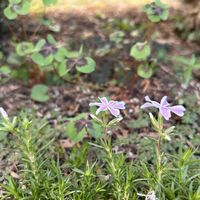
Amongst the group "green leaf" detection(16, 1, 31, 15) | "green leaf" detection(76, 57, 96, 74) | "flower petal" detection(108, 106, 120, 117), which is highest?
"green leaf" detection(16, 1, 31, 15)

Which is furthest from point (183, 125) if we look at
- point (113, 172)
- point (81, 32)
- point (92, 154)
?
point (81, 32)

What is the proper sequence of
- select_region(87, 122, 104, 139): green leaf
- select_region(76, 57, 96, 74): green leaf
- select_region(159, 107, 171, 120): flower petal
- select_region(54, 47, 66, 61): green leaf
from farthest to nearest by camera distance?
select_region(54, 47, 66, 61): green leaf < select_region(76, 57, 96, 74): green leaf < select_region(87, 122, 104, 139): green leaf < select_region(159, 107, 171, 120): flower petal

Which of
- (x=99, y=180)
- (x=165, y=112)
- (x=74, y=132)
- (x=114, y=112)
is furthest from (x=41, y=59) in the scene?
(x=165, y=112)

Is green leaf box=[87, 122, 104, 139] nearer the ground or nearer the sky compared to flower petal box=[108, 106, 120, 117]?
nearer the ground

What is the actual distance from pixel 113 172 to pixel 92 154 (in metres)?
0.50

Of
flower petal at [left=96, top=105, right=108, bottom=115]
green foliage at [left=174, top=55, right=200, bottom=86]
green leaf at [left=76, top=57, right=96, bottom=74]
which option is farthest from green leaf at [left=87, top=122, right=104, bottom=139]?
green foliage at [left=174, top=55, right=200, bottom=86]

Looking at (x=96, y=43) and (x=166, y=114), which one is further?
(x=96, y=43)

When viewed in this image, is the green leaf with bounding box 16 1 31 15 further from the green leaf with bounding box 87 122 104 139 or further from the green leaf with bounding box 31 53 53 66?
the green leaf with bounding box 87 122 104 139

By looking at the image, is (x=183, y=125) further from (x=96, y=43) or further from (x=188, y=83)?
(x=96, y=43)

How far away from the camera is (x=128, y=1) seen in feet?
15.3

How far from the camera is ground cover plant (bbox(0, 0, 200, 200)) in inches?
94.0

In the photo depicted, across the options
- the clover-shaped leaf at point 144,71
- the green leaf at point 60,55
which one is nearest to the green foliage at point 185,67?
the clover-shaped leaf at point 144,71

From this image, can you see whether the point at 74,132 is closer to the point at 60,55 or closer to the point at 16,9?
the point at 60,55

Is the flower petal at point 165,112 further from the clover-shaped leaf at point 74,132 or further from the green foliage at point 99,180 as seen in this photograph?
the clover-shaped leaf at point 74,132
